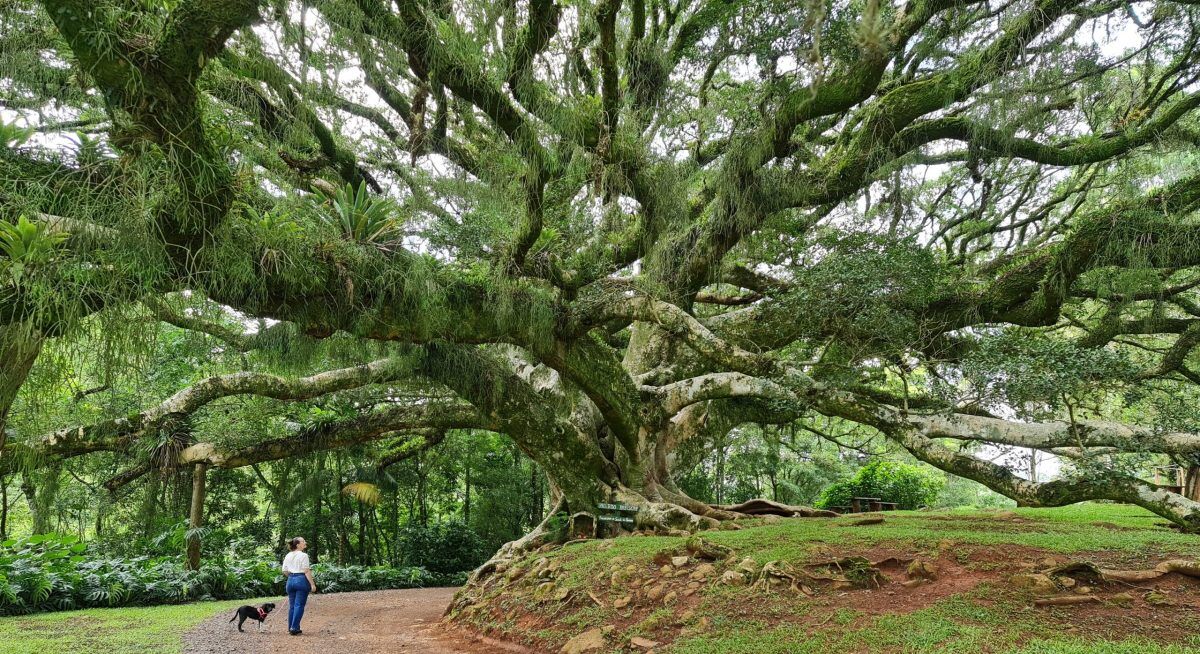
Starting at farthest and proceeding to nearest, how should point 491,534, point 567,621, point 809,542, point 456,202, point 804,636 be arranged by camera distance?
point 491,534 → point 456,202 → point 809,542 → point 567,621 → point 804,636

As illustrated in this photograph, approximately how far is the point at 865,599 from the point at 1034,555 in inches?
49.4

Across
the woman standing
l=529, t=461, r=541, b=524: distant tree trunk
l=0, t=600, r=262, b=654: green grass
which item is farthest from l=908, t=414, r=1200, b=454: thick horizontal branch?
l=529, t=461, r=541, b=524: distant tree trunk

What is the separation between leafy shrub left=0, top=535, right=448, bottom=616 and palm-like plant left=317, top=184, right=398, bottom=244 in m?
5.69

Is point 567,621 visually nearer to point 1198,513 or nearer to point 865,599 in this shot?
point 865,599

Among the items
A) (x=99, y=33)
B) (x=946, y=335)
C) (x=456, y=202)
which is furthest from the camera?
(x=946, y=335)

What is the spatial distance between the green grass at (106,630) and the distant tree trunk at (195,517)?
48.6 inches

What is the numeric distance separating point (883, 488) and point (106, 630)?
1150cm

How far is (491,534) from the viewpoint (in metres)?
13.3

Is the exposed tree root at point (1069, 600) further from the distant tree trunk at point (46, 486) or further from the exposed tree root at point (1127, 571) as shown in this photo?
the distant tree trunk at point (46, 486)

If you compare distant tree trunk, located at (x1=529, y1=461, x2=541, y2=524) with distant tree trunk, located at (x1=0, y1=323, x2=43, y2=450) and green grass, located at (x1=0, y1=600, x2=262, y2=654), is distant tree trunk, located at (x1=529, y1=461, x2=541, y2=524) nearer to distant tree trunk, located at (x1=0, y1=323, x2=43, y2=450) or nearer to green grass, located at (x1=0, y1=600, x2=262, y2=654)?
green grass, located at (x1=0, y1=600, x2=262, y2=654)

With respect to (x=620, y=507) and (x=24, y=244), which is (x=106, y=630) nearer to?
(x=24, y=244)

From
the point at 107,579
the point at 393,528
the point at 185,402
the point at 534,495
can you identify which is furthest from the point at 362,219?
the point at 393,528

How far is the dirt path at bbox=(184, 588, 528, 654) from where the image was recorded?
5.18 m

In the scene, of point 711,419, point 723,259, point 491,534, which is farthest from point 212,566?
point 723,259
